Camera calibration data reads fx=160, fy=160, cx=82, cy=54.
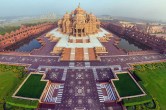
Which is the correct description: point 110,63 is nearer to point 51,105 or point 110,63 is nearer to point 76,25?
point 51,105

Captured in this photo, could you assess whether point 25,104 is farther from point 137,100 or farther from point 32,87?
point 137,100

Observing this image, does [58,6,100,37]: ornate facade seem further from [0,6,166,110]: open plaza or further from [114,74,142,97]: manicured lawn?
[114,74,142,97]: manicured lawn

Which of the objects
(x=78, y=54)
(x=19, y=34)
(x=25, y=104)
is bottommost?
(x=25, y=104)

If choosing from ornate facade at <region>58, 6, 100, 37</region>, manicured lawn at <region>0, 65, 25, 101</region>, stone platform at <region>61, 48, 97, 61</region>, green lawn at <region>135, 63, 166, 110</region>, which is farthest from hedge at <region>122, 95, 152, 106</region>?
ornate facade at <region>58, 6, 100, 37</region>

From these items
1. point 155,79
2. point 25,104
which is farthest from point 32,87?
point 155,79

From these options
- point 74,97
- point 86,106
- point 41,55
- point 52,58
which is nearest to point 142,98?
point 86,106
